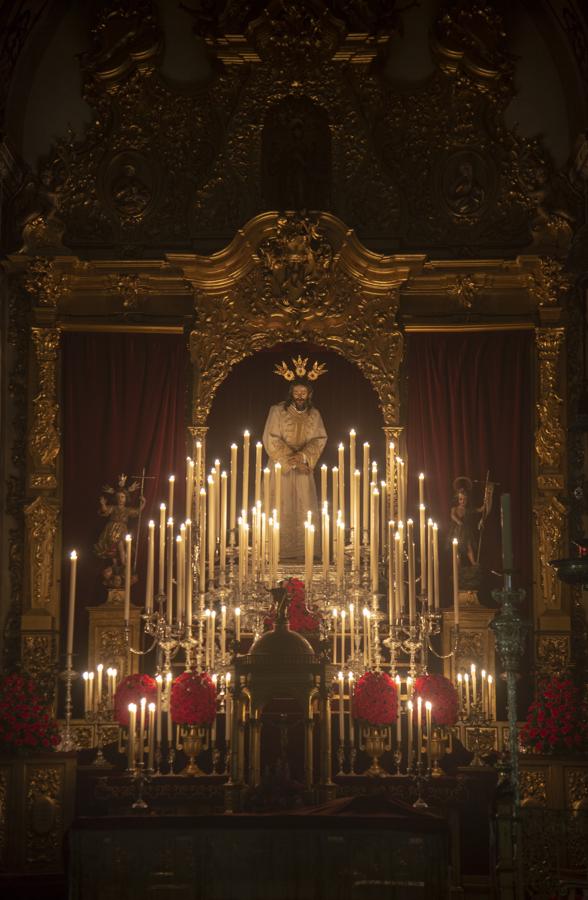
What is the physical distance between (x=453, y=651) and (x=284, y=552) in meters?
2.12

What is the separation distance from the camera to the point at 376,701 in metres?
12.9

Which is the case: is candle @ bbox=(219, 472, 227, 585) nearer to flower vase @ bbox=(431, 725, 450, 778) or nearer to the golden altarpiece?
the golden altarpiece

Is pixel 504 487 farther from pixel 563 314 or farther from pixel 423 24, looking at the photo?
pixel 423 24

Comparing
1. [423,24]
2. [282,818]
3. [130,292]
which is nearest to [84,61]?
[130,292]

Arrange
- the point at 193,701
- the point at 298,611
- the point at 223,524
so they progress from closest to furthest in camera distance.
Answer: the point at 193,701, the point at 298,611, the point at 223,524

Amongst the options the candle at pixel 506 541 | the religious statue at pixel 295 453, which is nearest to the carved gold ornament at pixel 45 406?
the religious statue at pixel 295 453

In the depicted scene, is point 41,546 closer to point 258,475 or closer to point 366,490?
point 258,475

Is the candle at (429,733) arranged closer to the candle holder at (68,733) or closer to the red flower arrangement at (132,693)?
the red flower arrangement at (132,693)

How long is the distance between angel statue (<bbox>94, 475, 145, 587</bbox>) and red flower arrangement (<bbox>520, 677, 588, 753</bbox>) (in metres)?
4.56

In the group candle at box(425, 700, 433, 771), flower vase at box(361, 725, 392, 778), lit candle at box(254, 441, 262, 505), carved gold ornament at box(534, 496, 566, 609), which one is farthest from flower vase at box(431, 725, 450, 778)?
lit candle at box(254, 441, 262, 505)

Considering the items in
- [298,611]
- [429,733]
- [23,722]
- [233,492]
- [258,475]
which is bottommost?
[429,733]

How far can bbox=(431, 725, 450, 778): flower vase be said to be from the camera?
517 inches

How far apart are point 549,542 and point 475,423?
1.56 metres

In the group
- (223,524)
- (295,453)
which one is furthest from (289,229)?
(223,524)
